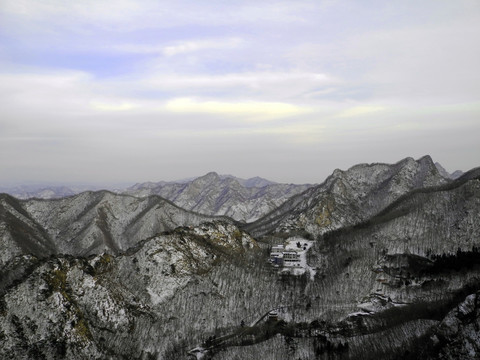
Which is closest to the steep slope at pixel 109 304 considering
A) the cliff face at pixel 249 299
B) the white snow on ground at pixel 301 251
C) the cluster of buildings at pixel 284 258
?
the cliff face at pixel 249 299

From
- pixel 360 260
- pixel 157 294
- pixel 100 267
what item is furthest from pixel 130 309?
pixel 360 260

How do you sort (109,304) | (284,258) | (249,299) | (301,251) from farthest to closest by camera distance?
1. (301,251)
2. (284,258)
3. (249,299)
4. (109,304)

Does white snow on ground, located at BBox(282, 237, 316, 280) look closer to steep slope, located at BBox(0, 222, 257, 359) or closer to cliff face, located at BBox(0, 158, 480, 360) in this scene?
cliff face, located at BBox(0, 158, 480, 360)

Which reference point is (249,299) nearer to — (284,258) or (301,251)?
(284,258)

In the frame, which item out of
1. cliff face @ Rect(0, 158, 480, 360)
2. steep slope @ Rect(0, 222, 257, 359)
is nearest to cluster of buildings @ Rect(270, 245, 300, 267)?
cliff face @ Rect(0, 158, 480, 360)

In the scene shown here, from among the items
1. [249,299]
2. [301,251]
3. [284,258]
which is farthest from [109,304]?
[301,251]
